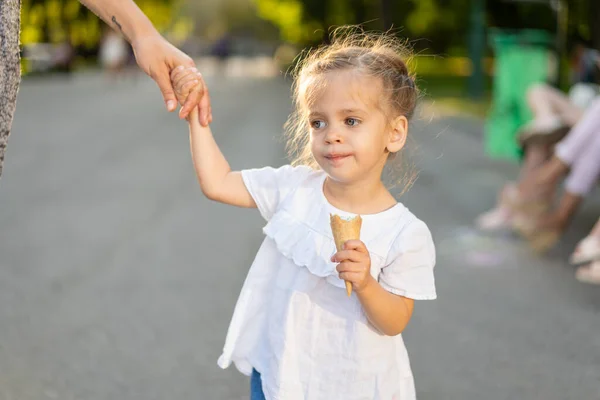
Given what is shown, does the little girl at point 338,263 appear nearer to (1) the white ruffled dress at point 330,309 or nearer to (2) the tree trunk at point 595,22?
(1) the white ruffled dress at point 330,309

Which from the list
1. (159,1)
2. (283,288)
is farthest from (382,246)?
(159,1)

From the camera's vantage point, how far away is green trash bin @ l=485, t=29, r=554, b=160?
9.80m

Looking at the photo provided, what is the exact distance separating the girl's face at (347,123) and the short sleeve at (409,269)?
220mm

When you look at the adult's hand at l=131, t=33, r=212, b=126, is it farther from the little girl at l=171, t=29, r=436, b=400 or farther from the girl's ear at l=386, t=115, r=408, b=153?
the girl's ear at l=386, t=115, r=408, b=153

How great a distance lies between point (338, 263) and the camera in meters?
2.31

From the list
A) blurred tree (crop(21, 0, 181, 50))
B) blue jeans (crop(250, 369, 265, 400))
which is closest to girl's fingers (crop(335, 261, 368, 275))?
blue jeans (crop(250, 369, 265, 400))

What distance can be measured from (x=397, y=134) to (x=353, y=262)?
500 mm

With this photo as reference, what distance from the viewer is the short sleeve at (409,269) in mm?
2342

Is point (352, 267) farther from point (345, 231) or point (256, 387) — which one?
point (256, 387)

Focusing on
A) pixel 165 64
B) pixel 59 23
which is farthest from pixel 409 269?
pixel 59 23

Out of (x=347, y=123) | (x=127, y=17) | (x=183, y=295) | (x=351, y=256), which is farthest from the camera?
(x=183, y=295)

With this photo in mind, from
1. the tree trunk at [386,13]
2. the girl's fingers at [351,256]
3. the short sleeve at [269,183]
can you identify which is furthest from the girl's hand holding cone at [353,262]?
the tree trunk at [386,13]

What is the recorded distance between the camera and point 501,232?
7445 millimetres

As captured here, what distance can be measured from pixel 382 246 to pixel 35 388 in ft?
7.34
